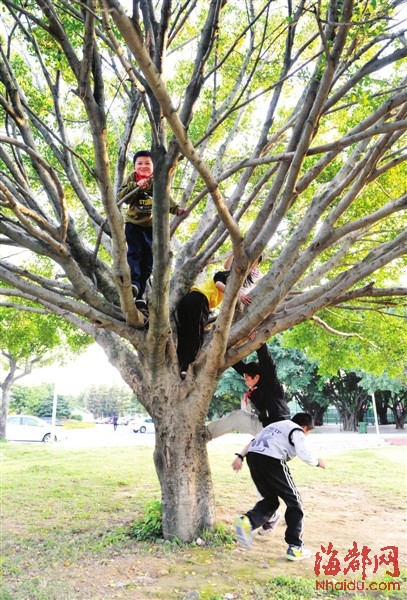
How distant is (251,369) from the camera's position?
476cm

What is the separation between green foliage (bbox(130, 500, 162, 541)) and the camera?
465 cm

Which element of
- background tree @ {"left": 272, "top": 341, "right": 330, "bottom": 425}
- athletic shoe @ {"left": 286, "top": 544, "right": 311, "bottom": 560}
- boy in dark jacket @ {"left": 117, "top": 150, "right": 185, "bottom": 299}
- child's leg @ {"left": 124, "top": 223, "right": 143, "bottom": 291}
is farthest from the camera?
background tree @ {"left": 272, "top": 341, "right": 330, "bottom": 425}

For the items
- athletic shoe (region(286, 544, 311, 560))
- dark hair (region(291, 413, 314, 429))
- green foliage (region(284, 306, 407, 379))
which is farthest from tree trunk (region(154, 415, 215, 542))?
green foliage (region(284, 306, 407, 379))

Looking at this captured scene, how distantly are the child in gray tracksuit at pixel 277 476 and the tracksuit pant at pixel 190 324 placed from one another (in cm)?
120

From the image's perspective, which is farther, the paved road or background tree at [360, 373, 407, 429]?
background tree at [360, 373, 407, 429]

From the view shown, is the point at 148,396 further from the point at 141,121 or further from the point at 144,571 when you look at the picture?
the point at 141,121

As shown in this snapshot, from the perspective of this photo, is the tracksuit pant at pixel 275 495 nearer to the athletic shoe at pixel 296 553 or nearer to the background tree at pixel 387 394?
the athletic shoe at pixel 296 553

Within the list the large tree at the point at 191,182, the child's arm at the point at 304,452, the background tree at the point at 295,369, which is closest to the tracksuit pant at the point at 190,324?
the large tree at the point at 191,182

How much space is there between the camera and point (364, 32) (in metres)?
2.90

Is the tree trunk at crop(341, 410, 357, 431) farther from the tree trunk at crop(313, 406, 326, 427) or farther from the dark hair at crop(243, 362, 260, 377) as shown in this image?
the dark hair at crop(243, 362, 260, 377)

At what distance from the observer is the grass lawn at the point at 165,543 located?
11.1ft

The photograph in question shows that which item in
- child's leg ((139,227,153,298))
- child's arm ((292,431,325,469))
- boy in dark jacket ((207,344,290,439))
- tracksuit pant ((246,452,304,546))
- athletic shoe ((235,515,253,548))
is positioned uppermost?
child's leg ((139,227,153,298))

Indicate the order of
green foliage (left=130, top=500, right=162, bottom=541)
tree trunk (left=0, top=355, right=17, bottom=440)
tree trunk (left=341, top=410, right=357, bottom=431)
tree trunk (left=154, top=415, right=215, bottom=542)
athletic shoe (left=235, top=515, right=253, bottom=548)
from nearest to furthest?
athletic shoe (left=235, top=515, right=253, bottom=548) → tree trunk (left=154, top=415, right=215, bottom=542) → green foliage (left=130, top=500, right=162, bottom=541) → tree trunk (left=0, top=355, right=17, bottom=440) → tree trunk (left=341, top=410, right=357, bottom=431)

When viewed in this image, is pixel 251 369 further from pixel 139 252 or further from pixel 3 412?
pixel 3 412
